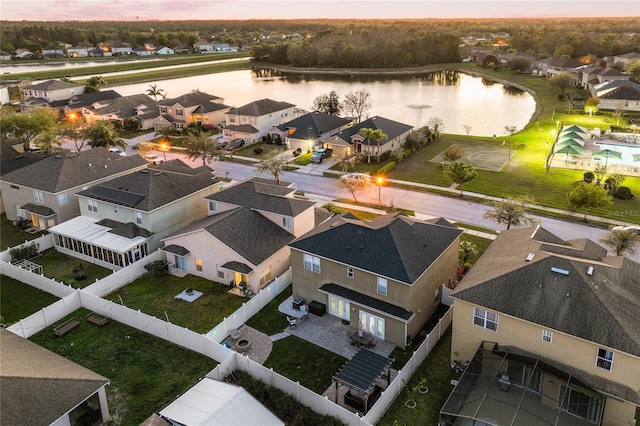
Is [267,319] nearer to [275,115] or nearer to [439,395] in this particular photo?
[439,395]

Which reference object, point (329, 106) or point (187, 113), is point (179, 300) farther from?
point (329, 106)

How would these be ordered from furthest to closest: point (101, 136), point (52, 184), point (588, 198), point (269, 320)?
point (101, 136) → point (52, 184) → point (588, 198) → point (269, 320)

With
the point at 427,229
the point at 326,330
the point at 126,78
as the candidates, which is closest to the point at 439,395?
the point at 326,330

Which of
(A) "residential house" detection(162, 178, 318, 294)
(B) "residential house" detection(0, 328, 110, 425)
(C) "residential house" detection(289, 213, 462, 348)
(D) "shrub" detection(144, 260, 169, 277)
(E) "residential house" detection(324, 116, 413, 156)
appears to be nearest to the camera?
(B) "residential house" detection(0, 328, 110, 425)

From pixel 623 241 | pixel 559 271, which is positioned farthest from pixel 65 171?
pixel 623 241

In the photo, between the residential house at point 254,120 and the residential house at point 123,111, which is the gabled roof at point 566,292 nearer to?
Answer: the residential house at point 254,120

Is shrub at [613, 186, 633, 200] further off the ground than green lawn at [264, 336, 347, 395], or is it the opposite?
shrub at [613, 186, 633, 200]

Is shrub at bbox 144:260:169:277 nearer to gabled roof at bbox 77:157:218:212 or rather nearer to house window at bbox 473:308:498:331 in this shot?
gabled roof at bbox 77:157:218:212

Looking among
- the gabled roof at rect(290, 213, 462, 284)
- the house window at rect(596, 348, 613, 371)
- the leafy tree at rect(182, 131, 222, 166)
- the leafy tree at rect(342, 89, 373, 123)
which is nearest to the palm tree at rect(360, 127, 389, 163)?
Result: the leafy tree at rect(182, 131, 222, 166)
